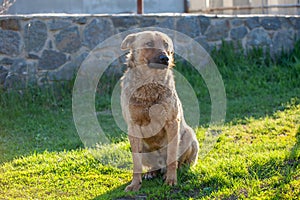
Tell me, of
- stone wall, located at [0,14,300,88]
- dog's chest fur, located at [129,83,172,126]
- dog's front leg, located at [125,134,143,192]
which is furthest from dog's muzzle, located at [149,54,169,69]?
stone wall, located at [0,14,300,88]

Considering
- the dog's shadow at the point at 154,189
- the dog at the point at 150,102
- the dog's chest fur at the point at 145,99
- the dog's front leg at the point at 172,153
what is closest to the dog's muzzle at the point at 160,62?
the dog at the point at 150,102

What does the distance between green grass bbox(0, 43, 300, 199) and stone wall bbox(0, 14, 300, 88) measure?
0.33 m

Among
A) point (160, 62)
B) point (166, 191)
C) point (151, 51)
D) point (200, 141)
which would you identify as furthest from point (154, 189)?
point (200, 141)

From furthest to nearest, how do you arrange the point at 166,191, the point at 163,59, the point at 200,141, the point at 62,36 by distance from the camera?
1. the point at 62,36
2. the point at 200,141
3. the point at 166,191
4. the point at 163,59

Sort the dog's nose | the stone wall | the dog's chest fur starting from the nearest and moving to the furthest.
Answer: the dog's nose → the dog's chest fur → the stone wall

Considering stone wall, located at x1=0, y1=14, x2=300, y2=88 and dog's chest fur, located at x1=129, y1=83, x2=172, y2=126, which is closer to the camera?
Result: dog's chest fur, located at x1=129, y1=83, x2=172, y2=126

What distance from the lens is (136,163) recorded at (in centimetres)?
503

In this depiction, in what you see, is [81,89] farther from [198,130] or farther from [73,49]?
[198,130]

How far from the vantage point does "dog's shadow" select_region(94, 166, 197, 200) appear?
4836mm

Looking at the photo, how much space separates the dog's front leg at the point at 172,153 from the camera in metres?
5.00

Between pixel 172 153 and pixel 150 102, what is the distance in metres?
0.56

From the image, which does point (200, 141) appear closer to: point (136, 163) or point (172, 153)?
point (172, 153)

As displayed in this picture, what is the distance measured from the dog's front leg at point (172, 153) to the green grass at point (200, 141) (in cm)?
10

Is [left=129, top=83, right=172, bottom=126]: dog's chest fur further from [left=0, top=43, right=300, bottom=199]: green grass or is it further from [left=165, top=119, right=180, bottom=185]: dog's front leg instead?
[left=0, top=43, right=300, bottom=199]: green grass
